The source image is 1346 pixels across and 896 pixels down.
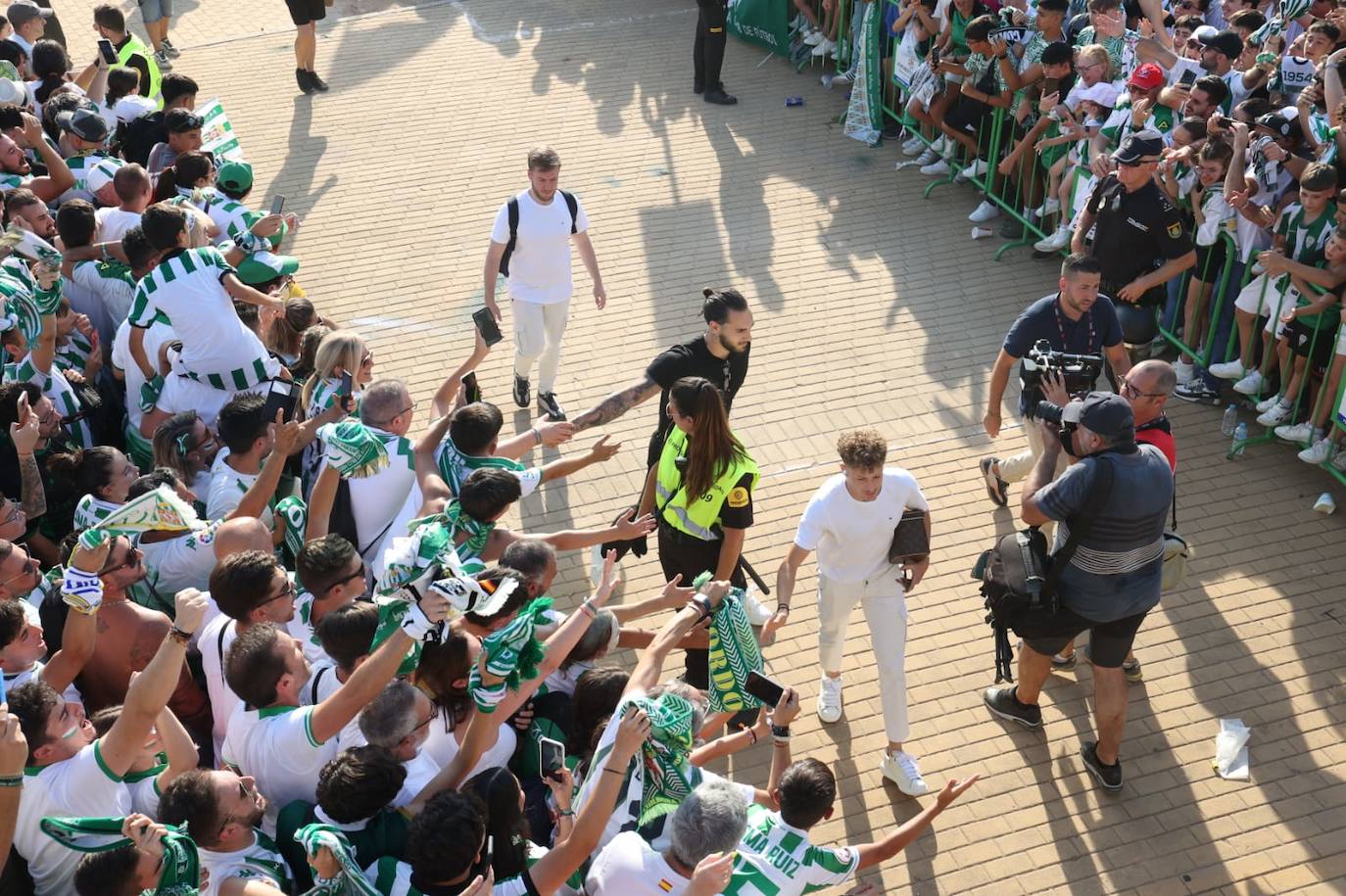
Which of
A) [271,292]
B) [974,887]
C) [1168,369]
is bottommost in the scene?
[974,887]

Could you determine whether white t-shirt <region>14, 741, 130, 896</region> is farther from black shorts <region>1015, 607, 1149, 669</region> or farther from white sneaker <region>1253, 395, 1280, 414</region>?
white sneaker <region>1253, 395, 1280, 414</region>

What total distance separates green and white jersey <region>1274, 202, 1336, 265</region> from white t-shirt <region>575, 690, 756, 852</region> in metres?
5.29

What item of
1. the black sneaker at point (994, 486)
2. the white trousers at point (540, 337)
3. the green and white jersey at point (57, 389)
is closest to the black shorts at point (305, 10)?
the white trousers at point (540, 337)

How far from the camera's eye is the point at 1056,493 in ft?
18.3

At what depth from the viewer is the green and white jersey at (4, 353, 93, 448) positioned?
646 centimetres

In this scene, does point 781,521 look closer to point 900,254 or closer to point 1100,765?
point 1100,765

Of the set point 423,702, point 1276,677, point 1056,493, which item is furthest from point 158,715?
point 1276,677

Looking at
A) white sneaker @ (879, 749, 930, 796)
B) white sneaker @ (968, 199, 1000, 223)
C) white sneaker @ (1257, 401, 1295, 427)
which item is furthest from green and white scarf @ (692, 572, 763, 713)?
white sneaker @ (968, 199, 1000, 223)

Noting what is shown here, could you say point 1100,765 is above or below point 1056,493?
below

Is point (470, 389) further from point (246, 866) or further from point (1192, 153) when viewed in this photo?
point (1192, 153)

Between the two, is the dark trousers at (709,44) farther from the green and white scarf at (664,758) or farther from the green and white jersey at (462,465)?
the green and white scarf at (664,758)

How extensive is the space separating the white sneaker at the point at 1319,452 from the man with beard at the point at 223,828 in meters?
6.30

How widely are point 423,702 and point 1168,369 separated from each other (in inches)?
149

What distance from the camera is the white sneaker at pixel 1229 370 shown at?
8352 mm
